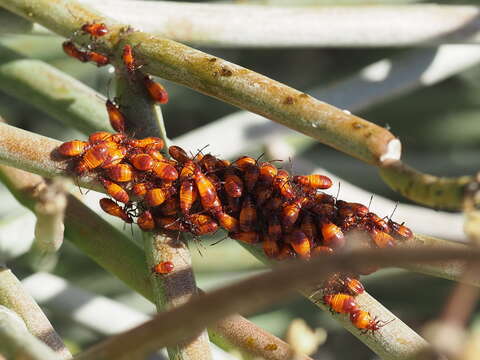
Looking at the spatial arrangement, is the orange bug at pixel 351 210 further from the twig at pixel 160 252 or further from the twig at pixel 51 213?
the twig at pixel 51 213

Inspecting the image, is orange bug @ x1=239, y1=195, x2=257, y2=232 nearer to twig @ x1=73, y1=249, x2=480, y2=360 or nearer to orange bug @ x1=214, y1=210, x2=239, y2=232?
orange bug @ x1=214, y1=210, x2=239, y2=232

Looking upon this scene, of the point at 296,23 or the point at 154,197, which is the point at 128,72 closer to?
the point at 154,197

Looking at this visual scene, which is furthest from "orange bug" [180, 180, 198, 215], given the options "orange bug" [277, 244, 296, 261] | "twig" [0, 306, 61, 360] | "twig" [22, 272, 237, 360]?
"twig" [22, 272, 237, 360]

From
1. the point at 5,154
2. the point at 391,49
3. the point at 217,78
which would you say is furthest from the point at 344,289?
the point at 391,49

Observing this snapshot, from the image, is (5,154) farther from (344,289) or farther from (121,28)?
(344,289)

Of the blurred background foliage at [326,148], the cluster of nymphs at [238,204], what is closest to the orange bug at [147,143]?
the cluster of nymphs at [238,204]
